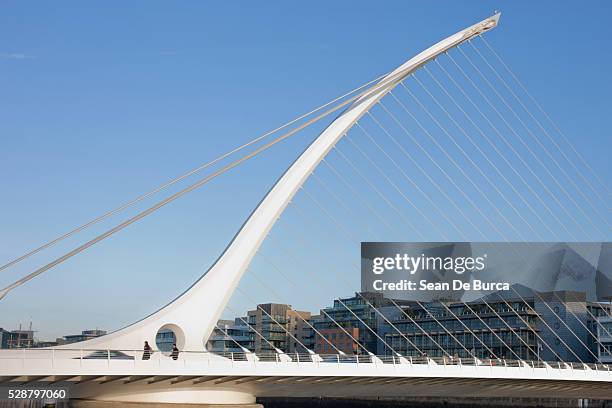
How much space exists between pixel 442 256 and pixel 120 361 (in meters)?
82.0

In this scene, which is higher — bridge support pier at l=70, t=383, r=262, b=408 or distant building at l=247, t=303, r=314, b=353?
distant building at l=247, t=303, r=314, b=353

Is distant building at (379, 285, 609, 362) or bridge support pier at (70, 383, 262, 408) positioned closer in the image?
bridge support pier at (70, 383, 262, 408)

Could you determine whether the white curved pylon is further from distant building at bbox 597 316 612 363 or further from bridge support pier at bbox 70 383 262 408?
distant building at bbox 597 316 612 363

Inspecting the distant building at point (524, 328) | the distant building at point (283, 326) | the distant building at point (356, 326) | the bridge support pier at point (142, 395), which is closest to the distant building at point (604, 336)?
the distant building at point (524, 328)

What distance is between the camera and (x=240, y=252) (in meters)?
31.0

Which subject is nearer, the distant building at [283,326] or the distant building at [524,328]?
Answer: the distant building at [524,328]

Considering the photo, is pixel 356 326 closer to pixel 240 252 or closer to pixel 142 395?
pixel 240 252

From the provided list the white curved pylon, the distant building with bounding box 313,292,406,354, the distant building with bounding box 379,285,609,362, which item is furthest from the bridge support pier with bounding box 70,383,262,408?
the distant building with bounding box 313,292,406,354

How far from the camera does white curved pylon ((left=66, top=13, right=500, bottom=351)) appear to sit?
28.1 meters

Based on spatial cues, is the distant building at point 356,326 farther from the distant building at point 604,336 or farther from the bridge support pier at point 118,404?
the bridge support pier at point 118,404

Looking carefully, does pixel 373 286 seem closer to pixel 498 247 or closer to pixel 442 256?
pixel 442 256

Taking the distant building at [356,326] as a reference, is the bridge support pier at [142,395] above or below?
below

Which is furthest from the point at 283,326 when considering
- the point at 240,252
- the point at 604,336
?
the point at 240,252

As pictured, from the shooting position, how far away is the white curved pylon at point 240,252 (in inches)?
1105
